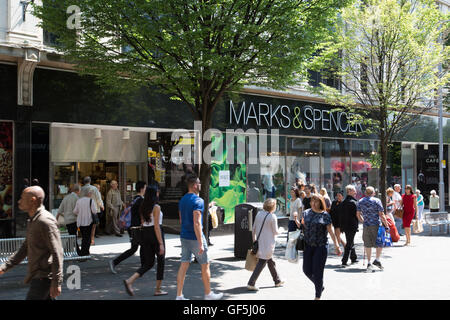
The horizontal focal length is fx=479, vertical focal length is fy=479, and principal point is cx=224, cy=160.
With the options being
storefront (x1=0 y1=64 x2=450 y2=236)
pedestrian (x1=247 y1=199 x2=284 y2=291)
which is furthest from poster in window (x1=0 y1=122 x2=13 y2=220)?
pedestrian (x1=247 y1=199 x2=284 y2=291)

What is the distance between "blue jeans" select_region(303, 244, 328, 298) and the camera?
7.38 m

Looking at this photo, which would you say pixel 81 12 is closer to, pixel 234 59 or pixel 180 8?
pixel 180 8

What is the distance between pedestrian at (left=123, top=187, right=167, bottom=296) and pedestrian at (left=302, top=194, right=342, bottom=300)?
7.87 feet

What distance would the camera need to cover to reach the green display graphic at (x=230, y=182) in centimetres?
1658

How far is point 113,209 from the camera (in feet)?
52.5

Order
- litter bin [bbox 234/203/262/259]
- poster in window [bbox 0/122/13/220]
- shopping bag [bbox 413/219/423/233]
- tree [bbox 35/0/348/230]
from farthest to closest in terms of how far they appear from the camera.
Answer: shopping bag [bbox 413/219/423/233]
poster in window [bbox 0/122/13/220]
litter bin [bbox 234/203/262/259]
tree [bbox 35/0/348/230]

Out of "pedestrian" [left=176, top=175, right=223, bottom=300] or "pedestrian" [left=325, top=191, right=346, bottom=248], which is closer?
"pedestrian" [left=176, top=175, right=223, bottom=300]

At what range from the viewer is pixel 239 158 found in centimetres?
1753

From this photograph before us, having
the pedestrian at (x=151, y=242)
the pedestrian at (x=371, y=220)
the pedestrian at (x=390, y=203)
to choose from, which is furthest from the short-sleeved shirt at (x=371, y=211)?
the pedestrian at (x=390, y=203)

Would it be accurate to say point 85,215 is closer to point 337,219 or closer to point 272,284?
point 272,284

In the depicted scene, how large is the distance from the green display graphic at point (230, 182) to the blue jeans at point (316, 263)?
8.94 metres

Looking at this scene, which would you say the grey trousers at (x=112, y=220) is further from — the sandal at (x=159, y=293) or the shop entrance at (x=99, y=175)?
the sandal at (x=159, y=293)

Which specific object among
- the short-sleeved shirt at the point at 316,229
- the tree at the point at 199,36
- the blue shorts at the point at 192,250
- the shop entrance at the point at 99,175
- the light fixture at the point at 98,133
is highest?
the tree at the point at 199,36

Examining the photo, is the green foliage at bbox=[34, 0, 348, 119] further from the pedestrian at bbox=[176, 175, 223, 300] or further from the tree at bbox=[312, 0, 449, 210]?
the tree at bbox=[312, 0, 449, 210]
